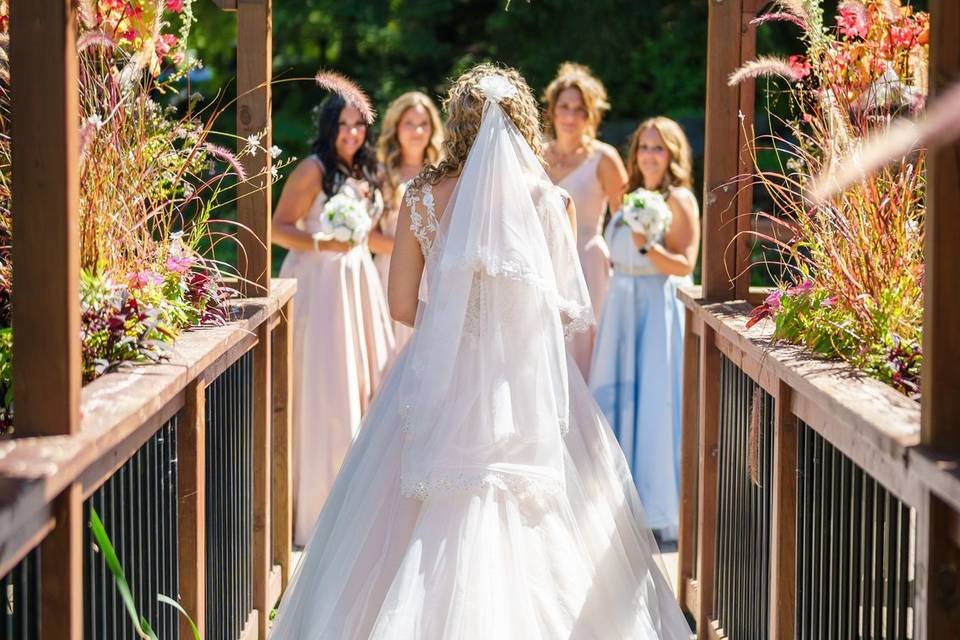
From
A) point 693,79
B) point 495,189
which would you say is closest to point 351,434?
point 495,189

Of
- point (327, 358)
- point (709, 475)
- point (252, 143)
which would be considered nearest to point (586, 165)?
point (327, 358)

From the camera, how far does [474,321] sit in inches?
138

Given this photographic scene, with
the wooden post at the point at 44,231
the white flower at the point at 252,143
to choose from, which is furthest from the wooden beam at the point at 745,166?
the wooden post at the point at 44,231

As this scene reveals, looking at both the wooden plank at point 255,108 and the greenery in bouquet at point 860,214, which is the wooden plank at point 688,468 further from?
the wooden plank at point 255,108

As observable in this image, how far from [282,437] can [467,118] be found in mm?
1742

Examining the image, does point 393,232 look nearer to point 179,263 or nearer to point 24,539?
point 179,263

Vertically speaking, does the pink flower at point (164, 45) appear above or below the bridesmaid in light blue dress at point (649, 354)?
above

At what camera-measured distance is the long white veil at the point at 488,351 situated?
336 centimetres

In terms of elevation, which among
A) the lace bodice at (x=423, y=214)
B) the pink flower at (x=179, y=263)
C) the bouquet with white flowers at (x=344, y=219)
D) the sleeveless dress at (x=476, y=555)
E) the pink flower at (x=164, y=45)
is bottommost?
the sleeveless dress at (x=476, y=555)

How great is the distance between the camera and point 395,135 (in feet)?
21.9

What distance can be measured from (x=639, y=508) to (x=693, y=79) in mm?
10071

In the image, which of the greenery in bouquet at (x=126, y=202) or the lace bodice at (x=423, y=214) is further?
the lace bodice at (x=423, y=214)

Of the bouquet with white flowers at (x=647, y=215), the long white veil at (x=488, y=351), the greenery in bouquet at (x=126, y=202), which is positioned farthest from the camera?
the bouquet with white flowers at (x=647, y=215)

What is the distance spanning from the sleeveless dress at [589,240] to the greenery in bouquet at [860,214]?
2.79 metres
